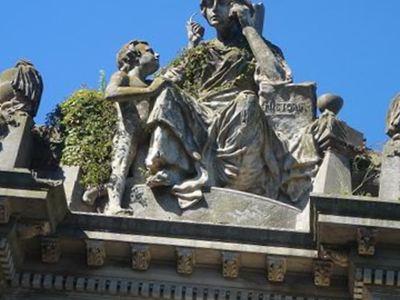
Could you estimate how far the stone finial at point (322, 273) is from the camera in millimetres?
19812

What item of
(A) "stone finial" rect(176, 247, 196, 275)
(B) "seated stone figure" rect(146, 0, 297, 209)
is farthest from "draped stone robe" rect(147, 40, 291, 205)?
(A) "stone finial" rect(176, 247, 196, 275)

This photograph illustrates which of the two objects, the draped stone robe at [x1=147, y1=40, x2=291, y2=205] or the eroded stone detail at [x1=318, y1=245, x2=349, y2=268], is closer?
the eroded stone detail at [x1=318, y1=245, x2=349, y2=268]

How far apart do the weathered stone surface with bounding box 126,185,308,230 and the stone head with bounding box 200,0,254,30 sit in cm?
374

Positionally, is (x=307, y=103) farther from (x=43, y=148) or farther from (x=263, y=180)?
(x=43, y=148)

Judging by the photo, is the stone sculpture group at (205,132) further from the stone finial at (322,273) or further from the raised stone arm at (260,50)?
the stone finial at (322,273)

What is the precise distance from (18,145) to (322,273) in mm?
4491

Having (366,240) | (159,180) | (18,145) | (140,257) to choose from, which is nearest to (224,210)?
(159,180)

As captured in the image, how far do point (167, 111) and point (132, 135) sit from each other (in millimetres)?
613

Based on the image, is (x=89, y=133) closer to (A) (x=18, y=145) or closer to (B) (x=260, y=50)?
(A) (x=18, y=145)

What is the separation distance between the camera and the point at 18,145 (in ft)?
68.9

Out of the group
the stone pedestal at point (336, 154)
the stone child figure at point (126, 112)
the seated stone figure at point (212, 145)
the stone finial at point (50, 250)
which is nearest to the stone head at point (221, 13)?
the seated stone figure at point (212, 145)

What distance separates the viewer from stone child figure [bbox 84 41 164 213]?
2133 cm

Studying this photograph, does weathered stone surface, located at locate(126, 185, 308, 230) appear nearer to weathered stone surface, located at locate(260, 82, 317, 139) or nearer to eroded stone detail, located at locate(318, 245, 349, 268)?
eroded stone detail, located at locate(318, 245, 349, 268)

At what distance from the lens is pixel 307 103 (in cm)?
2247
